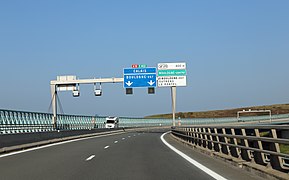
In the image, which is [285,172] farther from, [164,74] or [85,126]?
[85,126]

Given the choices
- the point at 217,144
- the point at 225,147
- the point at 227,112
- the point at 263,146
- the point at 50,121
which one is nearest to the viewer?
the point at 263,146

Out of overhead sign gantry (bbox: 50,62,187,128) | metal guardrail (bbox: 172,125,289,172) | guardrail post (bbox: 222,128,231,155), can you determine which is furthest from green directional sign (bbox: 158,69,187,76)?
guardrail post (bbox: 222,128,231,155)

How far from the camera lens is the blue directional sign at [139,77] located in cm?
5312

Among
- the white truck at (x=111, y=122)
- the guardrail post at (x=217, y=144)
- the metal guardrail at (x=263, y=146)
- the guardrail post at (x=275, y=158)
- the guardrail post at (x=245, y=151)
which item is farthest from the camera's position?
the white truck at (x=111, y=122)

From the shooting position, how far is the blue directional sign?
53.1 meters

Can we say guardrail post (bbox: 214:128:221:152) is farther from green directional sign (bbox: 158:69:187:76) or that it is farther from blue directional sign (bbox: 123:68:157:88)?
blue directional sign (bbox: 123:68:157:88)

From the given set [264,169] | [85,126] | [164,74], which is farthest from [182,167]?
[85,126]

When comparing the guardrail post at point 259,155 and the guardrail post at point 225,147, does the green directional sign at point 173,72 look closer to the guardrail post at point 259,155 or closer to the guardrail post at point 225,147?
the guardrail post at point 225,147

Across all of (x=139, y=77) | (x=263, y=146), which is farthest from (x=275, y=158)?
(x=139, y=77)

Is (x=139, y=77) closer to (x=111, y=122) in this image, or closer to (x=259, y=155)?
(x=111, y=122)

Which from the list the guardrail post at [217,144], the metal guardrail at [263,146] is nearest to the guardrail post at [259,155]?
the metal guardrail at [263,146]

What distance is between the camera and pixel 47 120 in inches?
1778

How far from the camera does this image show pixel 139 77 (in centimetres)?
5350

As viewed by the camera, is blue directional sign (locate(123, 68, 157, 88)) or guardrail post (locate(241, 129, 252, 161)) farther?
blue directional sign (locate(123, 68, 157, 88))
